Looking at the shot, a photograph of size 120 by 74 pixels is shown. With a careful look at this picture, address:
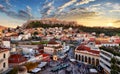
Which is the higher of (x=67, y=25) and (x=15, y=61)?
(x=67, y=25)

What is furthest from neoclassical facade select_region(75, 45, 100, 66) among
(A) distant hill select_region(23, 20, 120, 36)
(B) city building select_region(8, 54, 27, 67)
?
(A) distant hill select_region(23, 20, 120, 36)

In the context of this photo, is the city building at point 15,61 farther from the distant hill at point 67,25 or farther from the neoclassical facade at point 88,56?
the distant hill at point 67,25

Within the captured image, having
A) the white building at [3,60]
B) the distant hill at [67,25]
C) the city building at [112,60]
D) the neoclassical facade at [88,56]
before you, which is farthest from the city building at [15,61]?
the distant hill at [67,25]

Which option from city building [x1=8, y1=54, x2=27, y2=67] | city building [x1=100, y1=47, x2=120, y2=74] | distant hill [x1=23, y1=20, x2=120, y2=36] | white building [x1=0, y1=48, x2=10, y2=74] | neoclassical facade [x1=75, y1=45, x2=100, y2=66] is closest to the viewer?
city building [x1=100, y1=47, x2=120, y2=74]

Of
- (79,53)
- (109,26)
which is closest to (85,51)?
(79,53)

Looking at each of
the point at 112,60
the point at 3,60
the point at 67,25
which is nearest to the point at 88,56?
the point at 112,60

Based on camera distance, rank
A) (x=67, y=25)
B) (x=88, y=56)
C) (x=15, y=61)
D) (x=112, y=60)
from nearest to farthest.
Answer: (x=112, y=60) → (x=15, y=61) → (x=88, y=56) → (x=67, y=25)

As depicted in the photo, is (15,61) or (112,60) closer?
(112,60)

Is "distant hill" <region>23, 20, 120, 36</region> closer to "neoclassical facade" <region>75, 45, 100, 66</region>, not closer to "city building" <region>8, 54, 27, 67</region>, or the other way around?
"neoclassical facade" <region>75, 45, 100, 66</region>

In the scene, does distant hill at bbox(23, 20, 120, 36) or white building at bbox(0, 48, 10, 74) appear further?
distant hill at bbox(23, 20, 120, 36)

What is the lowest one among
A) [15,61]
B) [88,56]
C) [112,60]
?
[88,56]

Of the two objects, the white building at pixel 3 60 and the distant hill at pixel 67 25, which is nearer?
the white building at pixel 3 60

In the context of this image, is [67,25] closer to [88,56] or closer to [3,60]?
[88,56]

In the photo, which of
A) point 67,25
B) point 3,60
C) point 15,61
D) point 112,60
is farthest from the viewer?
point 67,25
